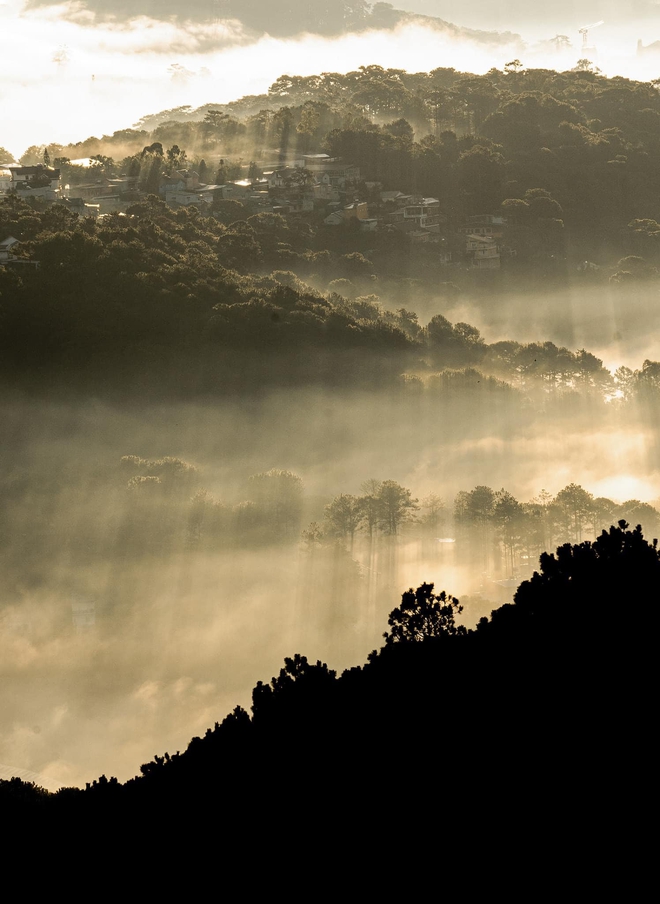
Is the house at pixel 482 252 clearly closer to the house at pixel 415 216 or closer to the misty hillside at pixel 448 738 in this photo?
the house at pixel 415 216

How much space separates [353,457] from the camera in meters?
92.6

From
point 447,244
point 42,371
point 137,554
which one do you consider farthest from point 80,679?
point 447,244

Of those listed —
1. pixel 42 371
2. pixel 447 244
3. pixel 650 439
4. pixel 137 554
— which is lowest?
pixel 137 554

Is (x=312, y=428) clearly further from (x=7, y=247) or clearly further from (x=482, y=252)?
(x=482, y=252)

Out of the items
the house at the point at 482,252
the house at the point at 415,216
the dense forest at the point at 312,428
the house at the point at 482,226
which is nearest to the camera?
the dense forest at the point at 312,428

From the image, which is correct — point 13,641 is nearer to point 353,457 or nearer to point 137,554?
point 137,554

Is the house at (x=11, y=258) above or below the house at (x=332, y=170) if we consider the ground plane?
below

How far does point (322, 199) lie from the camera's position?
129 meters

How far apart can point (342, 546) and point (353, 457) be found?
26.3 metres

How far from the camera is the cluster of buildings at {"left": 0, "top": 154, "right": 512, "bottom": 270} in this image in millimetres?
120287

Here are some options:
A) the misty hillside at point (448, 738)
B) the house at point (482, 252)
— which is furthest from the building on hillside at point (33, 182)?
the misty hillside at point (448, 738)

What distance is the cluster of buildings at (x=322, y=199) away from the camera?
395 ft

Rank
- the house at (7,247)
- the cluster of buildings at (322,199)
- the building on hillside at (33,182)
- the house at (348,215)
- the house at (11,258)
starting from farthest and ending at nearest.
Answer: the house at (348,215) → the cluster of buildings at (322,199) → the building on hillside at (33,182) → the house at (7,247) → the house at (11,258)

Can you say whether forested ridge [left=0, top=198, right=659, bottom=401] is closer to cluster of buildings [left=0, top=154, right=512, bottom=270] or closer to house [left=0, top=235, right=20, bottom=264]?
house [left=0, top=235, right=20, bottom=264]
